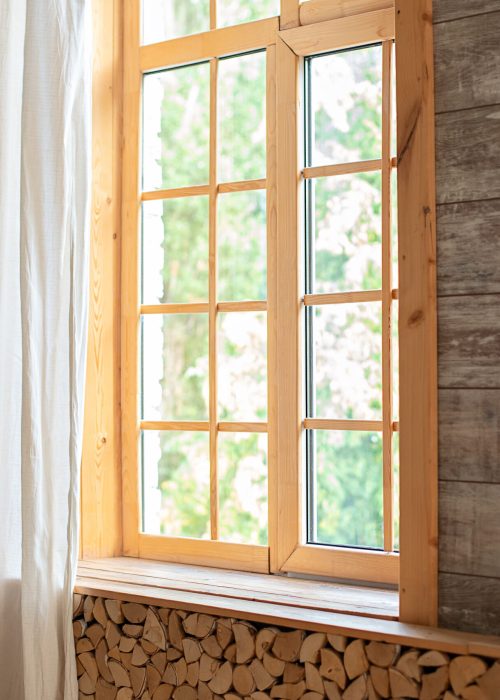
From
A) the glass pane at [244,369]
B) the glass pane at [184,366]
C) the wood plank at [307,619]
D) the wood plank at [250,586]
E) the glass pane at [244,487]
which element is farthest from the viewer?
the glass pane at [184,366]

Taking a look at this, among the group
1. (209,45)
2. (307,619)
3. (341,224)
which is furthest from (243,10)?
(307,619)

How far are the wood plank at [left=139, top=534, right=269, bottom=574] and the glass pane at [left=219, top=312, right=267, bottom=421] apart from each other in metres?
0.85

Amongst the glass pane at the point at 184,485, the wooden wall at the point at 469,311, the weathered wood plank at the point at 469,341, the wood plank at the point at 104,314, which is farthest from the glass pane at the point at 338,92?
the glass pane at the point at 184,485

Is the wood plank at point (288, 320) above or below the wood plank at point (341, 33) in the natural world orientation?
below

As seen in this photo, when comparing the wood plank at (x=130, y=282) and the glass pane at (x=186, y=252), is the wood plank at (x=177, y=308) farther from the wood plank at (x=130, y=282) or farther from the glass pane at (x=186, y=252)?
the glass pane at (x=186, y=252)

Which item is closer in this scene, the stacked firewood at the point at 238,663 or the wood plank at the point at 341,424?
the stacked firewood at the point at 238,663

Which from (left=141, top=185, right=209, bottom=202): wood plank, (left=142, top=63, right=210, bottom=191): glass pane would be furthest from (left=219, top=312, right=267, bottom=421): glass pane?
(left=141, top=185, right=209, bottom=202): wood plank

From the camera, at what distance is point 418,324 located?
178cm

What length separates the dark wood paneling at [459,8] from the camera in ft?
5.69

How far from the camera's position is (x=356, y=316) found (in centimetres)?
257

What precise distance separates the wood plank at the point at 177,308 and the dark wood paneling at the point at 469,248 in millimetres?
799

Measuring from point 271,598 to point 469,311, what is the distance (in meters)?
0.80

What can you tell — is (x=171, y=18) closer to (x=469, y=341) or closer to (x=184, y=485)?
(x=469, y=341)

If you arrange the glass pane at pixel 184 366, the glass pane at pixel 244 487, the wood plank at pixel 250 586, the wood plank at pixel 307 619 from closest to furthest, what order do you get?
the wood plank at pixel 307 619 < the wood plank at pixel 250 586 < the glass pane at pixel 244 487 < the glass pane at pixel 184 366
